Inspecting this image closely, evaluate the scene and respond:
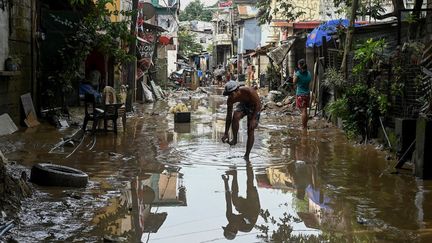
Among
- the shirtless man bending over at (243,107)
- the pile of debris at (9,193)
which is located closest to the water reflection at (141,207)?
the pile of debris at (9,193)

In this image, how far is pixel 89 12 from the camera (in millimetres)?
16781

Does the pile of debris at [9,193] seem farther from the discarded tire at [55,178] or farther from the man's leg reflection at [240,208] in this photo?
the man's leg reflection at [240,208]

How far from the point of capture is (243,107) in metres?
10.1

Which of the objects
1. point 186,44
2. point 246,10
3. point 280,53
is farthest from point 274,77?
point 186,44

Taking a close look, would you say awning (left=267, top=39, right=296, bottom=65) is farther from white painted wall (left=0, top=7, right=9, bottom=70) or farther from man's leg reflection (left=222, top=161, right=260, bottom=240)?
man's leg reflection (left=222, top=161, right=260, bottom=240)

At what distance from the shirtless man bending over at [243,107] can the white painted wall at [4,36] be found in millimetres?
5622

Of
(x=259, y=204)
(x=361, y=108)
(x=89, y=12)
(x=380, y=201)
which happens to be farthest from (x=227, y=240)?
(x=89, y=12)

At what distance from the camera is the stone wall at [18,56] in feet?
41.6

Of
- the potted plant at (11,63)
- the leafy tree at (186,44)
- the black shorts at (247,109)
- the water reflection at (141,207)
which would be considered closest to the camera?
the water reflection at (141,207)

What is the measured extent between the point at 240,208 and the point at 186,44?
62.9 m

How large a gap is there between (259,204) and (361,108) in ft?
19.9

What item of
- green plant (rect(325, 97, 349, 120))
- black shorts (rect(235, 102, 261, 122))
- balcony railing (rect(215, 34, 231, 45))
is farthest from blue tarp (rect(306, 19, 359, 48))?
balcony railing (rect(215, 34, 231, 45))

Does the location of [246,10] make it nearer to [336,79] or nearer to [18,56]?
[336,79]

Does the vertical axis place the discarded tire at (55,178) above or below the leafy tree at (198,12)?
below
